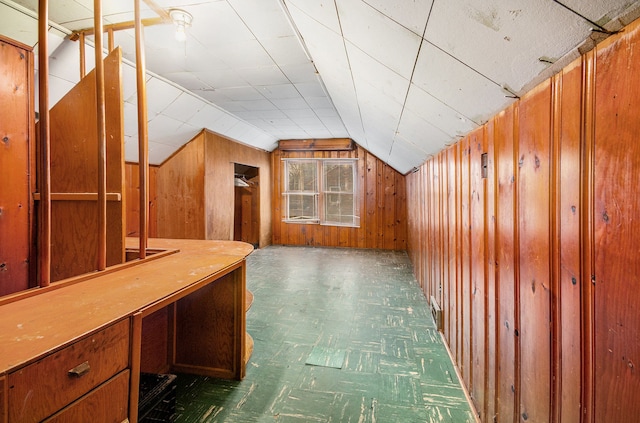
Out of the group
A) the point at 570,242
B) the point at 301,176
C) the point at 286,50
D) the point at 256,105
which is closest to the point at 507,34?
the point at 570,242

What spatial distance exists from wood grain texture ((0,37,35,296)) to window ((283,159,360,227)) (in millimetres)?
5230

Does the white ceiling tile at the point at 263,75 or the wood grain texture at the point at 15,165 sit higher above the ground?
the white ceiling tile at the point at 263,75

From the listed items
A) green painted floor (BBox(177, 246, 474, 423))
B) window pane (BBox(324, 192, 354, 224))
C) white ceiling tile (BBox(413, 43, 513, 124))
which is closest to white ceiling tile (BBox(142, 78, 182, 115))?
green painted floor (BBox(177, 246, 474, 423))

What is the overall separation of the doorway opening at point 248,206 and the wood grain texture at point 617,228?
5.84 meters

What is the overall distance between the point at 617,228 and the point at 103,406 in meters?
1.38

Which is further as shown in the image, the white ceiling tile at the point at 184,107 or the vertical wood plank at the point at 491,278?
the white ceiling tile at the point at 184,107

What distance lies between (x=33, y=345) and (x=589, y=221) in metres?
1.37

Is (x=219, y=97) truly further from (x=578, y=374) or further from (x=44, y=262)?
(x=578, y=374)

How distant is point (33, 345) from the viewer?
0.74 m

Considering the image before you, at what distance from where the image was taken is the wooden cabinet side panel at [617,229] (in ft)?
1.95

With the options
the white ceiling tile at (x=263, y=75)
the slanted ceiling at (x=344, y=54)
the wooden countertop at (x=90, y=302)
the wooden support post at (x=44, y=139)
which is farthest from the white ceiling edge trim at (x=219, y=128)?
the wooden countertop at (x=90, y=302)

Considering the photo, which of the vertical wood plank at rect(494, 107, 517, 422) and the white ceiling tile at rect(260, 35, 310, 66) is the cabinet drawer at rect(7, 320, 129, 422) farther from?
the white ceiling tile at rect(260, 35, 310, 66)

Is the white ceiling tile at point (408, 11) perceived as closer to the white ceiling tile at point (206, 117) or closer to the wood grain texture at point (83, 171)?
the wood grain texture at point (83, 171)

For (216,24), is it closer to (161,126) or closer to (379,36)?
(379,36)
